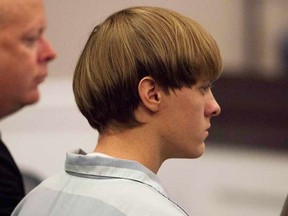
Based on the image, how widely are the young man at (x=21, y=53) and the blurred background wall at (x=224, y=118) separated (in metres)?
1.22

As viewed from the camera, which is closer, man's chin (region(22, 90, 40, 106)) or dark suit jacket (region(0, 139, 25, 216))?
man's chin (region(22, 90, 40, 106))

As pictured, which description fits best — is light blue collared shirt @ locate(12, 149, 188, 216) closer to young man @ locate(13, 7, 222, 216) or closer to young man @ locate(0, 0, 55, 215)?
young man @ locate(13, 7, 222, 216)

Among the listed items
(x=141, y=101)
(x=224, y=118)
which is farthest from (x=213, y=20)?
(x=141, y=101)

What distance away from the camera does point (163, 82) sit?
1207 mm

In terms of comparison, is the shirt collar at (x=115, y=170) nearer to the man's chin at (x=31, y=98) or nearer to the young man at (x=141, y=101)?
the young man at (x=141, y=101)

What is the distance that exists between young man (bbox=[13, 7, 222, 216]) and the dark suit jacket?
1.01ft

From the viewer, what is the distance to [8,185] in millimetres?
1563

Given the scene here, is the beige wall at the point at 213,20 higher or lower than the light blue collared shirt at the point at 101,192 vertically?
lower

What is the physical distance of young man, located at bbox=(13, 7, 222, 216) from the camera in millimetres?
1181

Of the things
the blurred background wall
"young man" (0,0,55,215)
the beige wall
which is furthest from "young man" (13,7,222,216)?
the beige wall

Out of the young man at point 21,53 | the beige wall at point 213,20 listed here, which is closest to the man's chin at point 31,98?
the young man at point 21,53

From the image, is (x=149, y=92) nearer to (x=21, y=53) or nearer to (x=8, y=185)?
(x=21, y=53)

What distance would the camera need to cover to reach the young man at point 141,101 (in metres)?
1.18

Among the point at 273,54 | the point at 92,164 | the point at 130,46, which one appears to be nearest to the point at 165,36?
the point at 130,46
